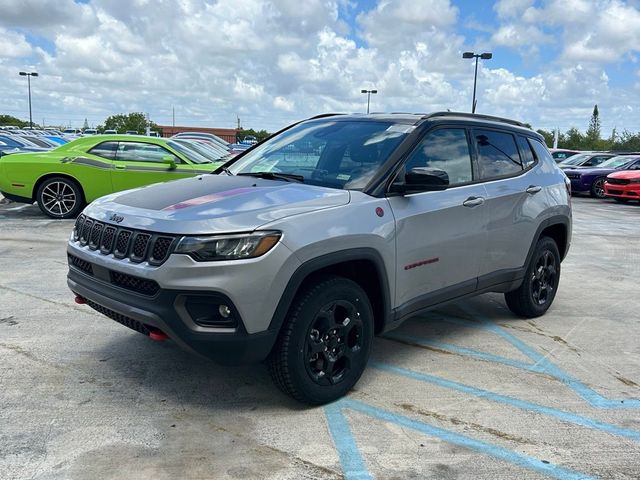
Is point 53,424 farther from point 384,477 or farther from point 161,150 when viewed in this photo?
point 161,150

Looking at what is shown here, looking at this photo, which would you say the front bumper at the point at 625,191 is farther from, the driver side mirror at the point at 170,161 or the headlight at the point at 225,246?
the headlight at the point at 225,246

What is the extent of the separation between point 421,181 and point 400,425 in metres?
1.52

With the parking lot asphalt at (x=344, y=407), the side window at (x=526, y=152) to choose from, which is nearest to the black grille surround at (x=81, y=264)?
the parking lot asphalt at (x=344, y=407)

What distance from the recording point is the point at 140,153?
10891 millimetres

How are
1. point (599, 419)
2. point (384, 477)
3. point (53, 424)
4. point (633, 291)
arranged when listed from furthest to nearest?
point (633, 291)
point (599, 419)
point (53, 424)
point (384, 477)

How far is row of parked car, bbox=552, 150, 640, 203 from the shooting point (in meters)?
17.8

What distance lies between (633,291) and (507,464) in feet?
15.3

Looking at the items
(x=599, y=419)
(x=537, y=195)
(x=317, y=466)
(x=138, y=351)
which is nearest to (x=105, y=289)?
(x=138, y=351)

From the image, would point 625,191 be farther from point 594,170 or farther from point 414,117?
point 414,117

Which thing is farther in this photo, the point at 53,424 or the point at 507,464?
the point at 53,424

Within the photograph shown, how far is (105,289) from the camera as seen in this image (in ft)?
11.5

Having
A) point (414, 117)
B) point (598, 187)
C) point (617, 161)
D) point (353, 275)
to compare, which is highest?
point (414, 117)

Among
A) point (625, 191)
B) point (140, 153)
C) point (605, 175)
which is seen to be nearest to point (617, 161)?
point (605, 175)

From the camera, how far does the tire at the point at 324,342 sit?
132 inches
